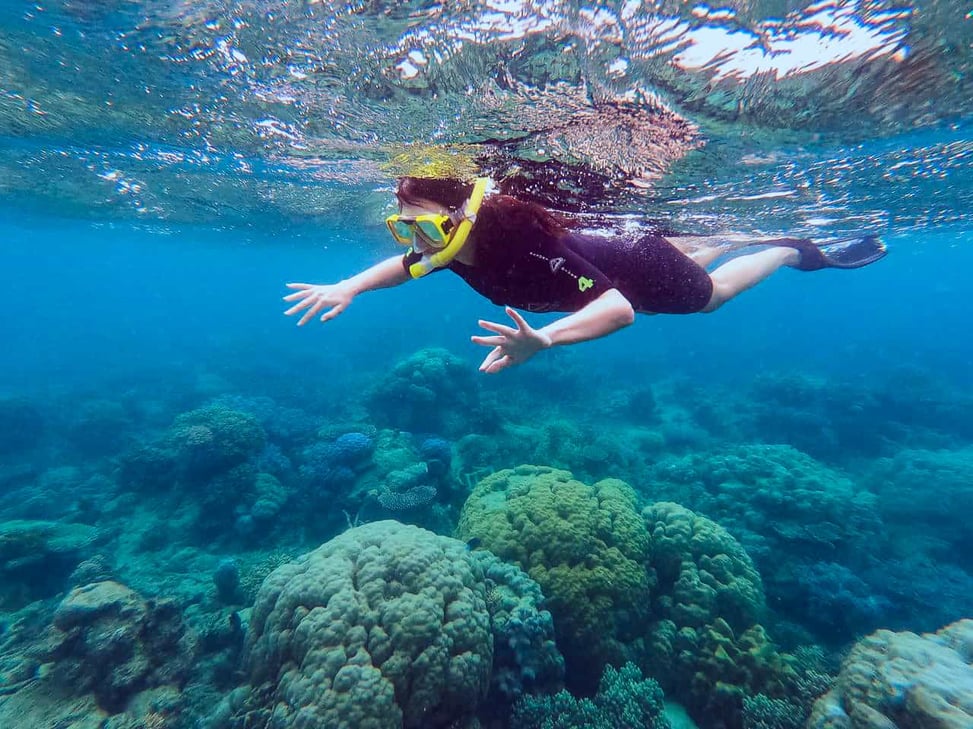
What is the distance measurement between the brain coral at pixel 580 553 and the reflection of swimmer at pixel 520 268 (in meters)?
3.34

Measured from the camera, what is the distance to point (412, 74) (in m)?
5.34

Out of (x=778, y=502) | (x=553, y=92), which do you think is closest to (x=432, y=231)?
(x=553, y=92)

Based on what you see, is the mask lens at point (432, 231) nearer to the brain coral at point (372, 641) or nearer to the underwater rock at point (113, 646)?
the brain coral at point (372, 641)

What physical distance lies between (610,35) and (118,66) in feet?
24.4

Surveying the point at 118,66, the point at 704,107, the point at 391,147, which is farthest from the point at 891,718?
the point at 118,66

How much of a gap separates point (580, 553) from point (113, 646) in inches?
246

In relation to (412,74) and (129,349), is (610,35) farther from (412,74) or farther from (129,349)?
(129,349)

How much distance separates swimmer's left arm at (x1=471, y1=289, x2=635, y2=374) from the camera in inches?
98.0

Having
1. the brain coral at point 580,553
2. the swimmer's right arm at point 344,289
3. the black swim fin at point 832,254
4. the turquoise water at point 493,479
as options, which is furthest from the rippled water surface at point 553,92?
the brain coral at point 580,553

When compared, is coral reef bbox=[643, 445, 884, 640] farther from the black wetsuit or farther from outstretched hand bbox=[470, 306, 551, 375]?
outstretched hand bbox=[470, 306, 551, 375]

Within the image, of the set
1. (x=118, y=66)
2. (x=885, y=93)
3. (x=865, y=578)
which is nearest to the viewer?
(x=885, y=93)

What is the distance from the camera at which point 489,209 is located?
131 inches

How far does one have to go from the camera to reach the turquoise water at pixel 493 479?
4371 millimetres

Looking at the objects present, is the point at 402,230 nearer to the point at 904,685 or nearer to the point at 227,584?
the point at 904,685
